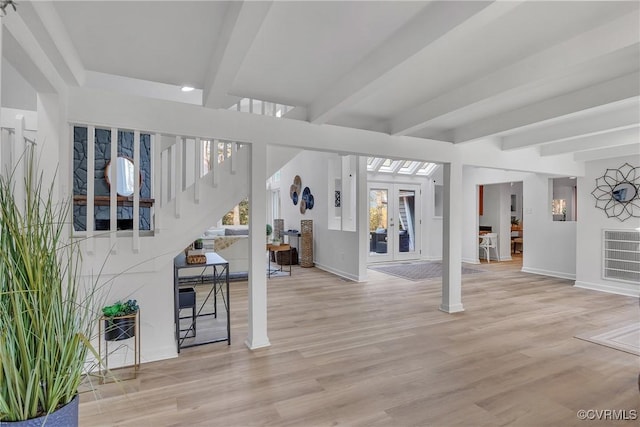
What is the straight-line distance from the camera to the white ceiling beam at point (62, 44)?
167 cm

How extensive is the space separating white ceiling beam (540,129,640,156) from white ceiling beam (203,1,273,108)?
4.79 meters

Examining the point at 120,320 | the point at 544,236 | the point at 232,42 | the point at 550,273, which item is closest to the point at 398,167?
the point at 544,236

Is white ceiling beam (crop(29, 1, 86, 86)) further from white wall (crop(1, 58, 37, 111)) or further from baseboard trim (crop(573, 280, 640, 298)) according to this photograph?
baseboard trim (crop(573, 280, 640, 298))

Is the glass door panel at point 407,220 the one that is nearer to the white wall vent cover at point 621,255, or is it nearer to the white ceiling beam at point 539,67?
the white wall vent cover at point 621,255

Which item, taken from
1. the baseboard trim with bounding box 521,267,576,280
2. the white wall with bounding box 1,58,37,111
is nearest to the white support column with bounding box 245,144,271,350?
the white wall with bounding box 1,58,37,111

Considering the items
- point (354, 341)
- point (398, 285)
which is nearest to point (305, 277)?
point (398, 285)

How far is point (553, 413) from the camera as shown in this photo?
2033 millimetres

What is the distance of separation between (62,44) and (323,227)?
219 inches

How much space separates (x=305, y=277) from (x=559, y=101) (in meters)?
4.71

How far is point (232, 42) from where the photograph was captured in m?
1.85

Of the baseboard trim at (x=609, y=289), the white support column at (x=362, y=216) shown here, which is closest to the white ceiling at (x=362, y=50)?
the white support column at (x=362, y=216)

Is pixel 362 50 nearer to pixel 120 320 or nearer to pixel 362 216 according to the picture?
pixel 120 320

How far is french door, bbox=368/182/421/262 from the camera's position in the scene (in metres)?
7.89

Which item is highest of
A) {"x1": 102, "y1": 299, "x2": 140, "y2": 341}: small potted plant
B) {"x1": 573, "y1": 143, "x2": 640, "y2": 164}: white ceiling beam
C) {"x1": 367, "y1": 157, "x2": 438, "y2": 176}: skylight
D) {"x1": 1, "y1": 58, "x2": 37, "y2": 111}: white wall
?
{"x1": 1, "y1": 58, "x2": 37, "y2": 111}: white wall
